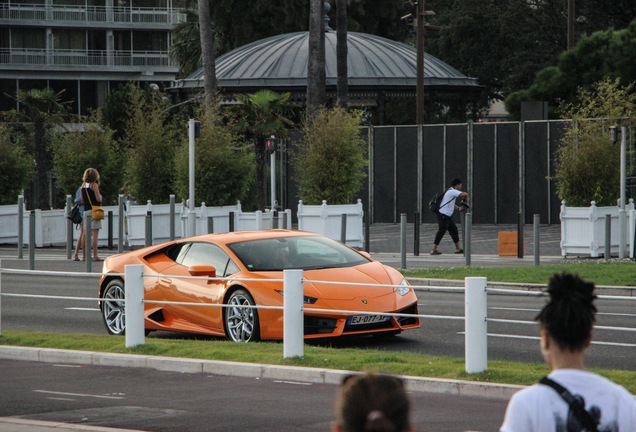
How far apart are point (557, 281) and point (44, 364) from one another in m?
9.77

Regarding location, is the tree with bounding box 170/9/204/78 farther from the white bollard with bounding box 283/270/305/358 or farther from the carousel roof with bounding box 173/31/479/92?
the white bollard with bounding box 283/270/305/358

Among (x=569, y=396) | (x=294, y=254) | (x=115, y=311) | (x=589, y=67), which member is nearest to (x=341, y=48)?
(x=589, y=67)

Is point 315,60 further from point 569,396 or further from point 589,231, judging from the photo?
point 569,396

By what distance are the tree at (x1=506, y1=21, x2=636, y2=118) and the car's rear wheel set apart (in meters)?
28.9

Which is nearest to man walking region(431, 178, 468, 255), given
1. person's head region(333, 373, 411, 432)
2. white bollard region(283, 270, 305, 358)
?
white bollard region(283, 270, 305, 358)

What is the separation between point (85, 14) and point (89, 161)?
165 feet

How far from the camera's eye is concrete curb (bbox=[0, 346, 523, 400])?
1089 cm

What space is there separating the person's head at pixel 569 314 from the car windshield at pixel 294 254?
10.5 metres

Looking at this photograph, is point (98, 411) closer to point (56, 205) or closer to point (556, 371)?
point (556, 371)

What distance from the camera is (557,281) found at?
4359 mm

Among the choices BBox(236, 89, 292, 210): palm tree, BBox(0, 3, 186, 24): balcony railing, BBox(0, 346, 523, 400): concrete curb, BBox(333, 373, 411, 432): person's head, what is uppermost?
BBox(0, 3, 186, 24): balcony railing

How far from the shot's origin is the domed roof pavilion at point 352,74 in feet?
169

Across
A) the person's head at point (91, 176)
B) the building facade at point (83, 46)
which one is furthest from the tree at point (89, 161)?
the building facade at point (83, 46)

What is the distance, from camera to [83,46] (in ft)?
272
